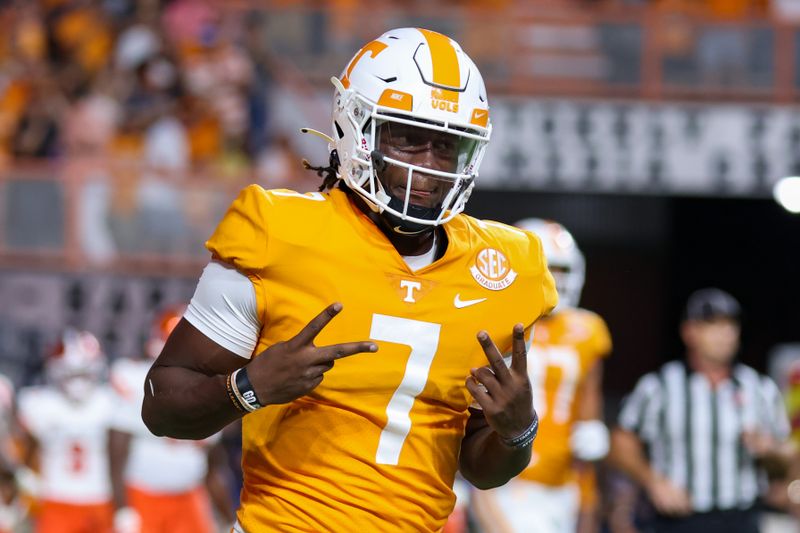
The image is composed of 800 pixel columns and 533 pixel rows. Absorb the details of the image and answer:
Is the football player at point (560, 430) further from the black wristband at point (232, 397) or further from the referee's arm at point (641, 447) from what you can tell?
the black wristband at point (232, 397)

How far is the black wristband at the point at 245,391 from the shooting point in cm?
288

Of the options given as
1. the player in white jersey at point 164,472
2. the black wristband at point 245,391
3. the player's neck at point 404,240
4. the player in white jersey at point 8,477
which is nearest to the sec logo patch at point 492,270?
the player's neck at point 404,240

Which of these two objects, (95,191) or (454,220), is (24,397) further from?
(454,220)

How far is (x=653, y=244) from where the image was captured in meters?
13.8

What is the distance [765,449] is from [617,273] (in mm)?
7265

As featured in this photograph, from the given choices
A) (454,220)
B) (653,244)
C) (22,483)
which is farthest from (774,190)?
(454,220)

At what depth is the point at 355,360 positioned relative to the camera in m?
3.06

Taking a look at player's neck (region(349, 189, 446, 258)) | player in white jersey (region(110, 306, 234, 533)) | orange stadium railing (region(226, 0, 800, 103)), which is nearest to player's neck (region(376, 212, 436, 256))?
player's neck (region(349, 189, 446, 258))

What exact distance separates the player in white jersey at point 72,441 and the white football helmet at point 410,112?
5941 mm

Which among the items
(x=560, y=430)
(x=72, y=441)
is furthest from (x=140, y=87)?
(x=560, y=430)

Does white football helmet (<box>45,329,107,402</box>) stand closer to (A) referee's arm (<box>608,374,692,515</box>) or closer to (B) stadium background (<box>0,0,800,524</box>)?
(B) stadium background (<box>0,0,800,524</box>)

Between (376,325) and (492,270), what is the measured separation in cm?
32

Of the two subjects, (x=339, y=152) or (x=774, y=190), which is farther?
(x=774, y=190)

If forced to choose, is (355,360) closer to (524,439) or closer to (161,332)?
(524,439)
